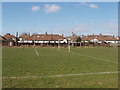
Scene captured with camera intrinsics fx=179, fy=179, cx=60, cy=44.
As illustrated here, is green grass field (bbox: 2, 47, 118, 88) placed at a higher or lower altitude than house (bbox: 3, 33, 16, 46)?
lower

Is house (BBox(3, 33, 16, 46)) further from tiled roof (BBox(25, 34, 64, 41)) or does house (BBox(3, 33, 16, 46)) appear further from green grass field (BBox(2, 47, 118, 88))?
green grass field (BBox(2, 47, 118, 88))

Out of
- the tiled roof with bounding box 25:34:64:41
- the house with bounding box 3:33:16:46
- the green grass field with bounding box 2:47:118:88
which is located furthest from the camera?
the tiled roof with bounding box 25:34:64:41

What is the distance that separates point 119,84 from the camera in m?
7.00

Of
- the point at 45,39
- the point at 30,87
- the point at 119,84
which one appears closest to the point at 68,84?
the point at 30,87

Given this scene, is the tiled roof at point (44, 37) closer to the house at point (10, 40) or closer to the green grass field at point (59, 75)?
the house at point (10, 40)

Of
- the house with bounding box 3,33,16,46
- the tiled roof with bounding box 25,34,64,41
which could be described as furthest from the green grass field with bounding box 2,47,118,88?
the tiled roof with bounding box 25,34,64,41

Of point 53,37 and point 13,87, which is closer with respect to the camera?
point 13,87

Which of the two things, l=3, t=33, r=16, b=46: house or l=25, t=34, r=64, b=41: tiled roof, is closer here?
l=3, t=33, r=16, b=46: house

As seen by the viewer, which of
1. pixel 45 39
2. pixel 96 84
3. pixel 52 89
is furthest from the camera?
pixel 45 39

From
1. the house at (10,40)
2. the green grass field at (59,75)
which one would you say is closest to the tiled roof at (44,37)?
the house at (10,40)

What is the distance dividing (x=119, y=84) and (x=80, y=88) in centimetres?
173

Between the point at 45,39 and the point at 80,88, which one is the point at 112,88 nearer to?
the point at 80,88

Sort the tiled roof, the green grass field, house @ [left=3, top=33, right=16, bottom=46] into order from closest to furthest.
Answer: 1. the green grass field
2. house @ [left=3, top=33, right=16, bottom=46]
3. the tiled roof

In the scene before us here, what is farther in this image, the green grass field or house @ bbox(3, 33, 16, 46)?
house @ bbox(3, 33, 16, 46)
